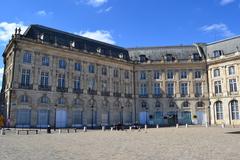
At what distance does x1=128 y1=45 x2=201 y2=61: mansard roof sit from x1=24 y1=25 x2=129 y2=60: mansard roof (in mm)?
2249

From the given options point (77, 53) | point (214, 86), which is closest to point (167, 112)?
point (214, 86)

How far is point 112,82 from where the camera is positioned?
1897 inches

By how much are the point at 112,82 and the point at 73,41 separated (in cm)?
1032

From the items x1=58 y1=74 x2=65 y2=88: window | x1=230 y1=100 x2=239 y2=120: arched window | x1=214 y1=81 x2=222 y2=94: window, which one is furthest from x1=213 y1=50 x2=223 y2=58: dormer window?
x1=58 y1=74 x2=65 y2=88: window

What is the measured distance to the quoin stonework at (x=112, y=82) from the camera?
38000 millimetres

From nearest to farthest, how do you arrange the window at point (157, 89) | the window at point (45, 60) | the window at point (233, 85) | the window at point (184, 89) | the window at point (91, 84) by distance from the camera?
the window at point (45, 60)
the window at point (91, 84)
the window at point (233, 85)
the window at point (184, 89)
the window at point (157, 89)

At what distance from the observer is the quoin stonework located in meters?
38.0

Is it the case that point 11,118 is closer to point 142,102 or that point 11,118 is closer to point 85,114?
point 85,114

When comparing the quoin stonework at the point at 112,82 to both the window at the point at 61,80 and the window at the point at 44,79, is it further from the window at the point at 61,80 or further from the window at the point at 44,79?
the window at the point at 61,80

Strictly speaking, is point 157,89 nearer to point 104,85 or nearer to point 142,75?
point 142,75

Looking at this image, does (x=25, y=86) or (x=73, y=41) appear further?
(x=73, y=41)

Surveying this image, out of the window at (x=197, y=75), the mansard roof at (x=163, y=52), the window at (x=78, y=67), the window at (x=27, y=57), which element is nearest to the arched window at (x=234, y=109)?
the window at (x=197, y=75)

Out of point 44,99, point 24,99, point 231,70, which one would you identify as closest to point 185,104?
point 231,70

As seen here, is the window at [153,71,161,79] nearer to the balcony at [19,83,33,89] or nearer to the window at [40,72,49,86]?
the window at [40,72,49,86]
